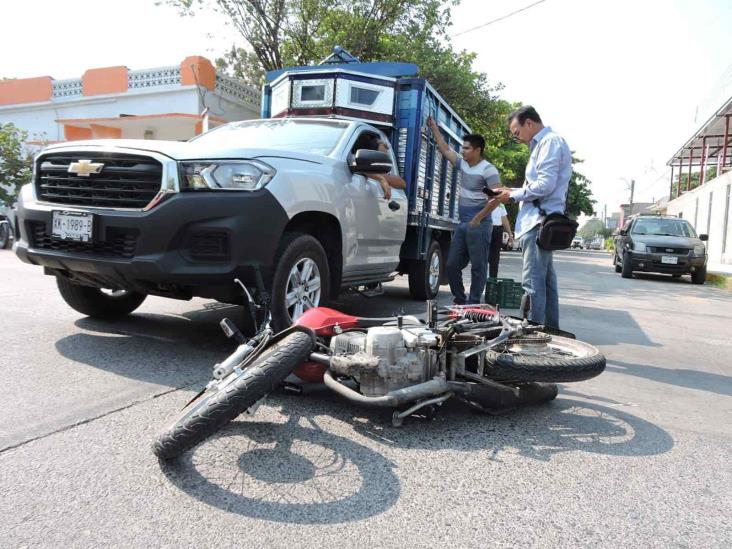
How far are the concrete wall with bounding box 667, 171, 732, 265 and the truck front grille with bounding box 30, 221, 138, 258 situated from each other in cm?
2210

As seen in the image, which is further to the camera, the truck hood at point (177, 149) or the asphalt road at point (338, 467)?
the truck hood at point (177, 149)

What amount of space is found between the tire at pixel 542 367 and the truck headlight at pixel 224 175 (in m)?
1.74

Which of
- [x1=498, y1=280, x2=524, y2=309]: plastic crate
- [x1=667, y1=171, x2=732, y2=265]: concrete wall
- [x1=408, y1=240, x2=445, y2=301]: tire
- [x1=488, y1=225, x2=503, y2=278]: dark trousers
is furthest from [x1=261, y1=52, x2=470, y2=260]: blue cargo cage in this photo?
[x1=667, y1=171, x2=732, y2=265]: concrete wall

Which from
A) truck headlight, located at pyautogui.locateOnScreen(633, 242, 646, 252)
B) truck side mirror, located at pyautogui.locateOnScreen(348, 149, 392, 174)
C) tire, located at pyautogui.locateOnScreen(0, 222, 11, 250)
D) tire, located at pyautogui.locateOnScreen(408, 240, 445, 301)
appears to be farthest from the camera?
truck headlight, located at pyautogui.locateOnScreen(633, 242, 646, 252)

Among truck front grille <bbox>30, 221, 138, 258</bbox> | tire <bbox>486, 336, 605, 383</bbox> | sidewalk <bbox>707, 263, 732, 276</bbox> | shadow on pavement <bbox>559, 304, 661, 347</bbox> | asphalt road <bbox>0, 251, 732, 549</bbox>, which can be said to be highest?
truck front grille <bbox>30, 221, 138, 258</bbox>

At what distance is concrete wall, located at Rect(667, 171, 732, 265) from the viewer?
2063 centimetres

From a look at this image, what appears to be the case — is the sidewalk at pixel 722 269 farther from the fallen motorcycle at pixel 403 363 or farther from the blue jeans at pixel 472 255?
the fallen motorcycle at pixel 403 363

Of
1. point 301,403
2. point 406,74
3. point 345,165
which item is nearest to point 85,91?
point 406,74

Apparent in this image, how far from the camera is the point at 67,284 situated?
439 centimetres

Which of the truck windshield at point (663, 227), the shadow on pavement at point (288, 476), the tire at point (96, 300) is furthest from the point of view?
the truck windshield at point (663, 227)

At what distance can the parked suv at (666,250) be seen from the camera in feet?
43.4

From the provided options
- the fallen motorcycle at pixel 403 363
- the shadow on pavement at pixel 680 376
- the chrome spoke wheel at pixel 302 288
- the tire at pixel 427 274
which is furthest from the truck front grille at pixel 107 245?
the tire at pixel 427 274

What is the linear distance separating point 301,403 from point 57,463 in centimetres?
119

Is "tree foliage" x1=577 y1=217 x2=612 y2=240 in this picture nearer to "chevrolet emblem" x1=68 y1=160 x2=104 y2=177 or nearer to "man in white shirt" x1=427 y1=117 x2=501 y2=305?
"man in white shirt" x1=427 y1=117 x2=501 y2=305
